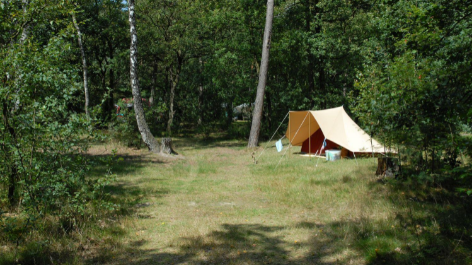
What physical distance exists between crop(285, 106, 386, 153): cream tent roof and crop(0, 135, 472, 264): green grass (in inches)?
108

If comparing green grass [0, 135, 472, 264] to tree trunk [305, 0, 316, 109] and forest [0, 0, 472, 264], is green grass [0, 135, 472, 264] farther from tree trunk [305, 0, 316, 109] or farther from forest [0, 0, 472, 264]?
tree trunk [305, 0, 316, 109]

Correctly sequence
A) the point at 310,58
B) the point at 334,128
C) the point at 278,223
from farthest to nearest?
the point at 310,58 → the point at 334,128 → the point at 278,223

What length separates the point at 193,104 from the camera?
23234mm

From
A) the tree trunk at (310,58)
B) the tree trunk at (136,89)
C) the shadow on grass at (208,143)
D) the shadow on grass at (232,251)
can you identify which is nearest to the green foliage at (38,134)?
the shadow on grass at (232,251)

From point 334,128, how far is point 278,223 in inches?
304

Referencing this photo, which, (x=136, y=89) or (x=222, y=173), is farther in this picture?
(x=136, y=89)

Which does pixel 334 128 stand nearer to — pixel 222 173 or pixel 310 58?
pixel 222 173

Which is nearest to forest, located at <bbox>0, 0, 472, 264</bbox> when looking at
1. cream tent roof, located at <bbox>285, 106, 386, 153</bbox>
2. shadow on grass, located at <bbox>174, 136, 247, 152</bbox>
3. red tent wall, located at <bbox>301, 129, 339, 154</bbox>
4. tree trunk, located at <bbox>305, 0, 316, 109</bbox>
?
cream tent roof, located at <bbox>285, 106, 386, 153</bbox>

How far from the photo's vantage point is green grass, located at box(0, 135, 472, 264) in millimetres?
4523

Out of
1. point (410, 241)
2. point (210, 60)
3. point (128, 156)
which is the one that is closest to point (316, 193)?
point (410, 241)

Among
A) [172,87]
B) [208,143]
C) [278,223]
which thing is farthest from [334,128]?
[172,87]

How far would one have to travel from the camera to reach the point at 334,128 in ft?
42.7

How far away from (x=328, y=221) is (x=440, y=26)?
3459mm

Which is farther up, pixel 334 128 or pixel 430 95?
pixel 430 95
